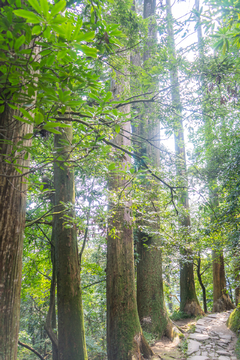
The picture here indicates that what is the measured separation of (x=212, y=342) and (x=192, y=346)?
0.78m

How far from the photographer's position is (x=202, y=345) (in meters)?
5.19

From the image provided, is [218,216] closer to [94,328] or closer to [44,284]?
[44,284]

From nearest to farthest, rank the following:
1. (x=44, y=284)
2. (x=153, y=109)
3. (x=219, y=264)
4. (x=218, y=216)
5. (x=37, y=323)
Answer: (x=153, y=109) → (x=218, y=216) → (x=44, y=284) → (x=37, y=323) → (x=219, y=264)

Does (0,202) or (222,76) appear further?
(222,76)

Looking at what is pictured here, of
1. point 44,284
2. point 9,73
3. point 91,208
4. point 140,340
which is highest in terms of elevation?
point 9,73

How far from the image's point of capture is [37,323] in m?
8.86

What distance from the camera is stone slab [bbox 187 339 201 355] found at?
15.5 feet

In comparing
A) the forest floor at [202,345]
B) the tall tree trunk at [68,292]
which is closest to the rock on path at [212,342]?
the forest floor at [202,345]

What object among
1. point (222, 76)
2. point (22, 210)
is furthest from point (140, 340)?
point (222, 76)

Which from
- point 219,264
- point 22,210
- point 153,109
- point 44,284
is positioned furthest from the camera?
point 219,264

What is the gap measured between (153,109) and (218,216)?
2707 millimetres

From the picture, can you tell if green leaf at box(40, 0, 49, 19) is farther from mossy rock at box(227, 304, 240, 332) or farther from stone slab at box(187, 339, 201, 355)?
mossy rock at box(227, 304, 240, 332)

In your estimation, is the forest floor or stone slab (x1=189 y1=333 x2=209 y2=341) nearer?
the forest floor

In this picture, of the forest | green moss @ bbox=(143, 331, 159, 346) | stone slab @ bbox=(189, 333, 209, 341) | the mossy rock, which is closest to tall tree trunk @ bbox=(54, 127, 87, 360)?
the forest
